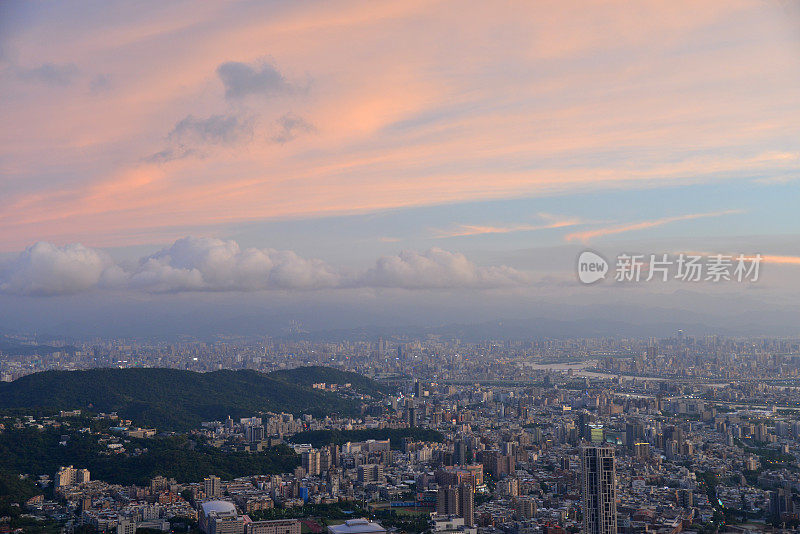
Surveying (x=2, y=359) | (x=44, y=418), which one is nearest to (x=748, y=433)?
(x=44, y=418)

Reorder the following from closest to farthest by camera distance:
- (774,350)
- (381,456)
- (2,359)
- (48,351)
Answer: (381,456)
(774,350)
(2,359)
(48,351)

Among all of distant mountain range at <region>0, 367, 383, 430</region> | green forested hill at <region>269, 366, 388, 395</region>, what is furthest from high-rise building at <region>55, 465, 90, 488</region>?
green forested hill at <region>269, 366, 388, 395</region>

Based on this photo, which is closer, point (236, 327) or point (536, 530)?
point (536, 530)

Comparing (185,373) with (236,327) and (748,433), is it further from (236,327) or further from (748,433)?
(236,327)

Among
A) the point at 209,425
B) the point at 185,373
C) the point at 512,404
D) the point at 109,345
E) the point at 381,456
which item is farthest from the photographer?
the point at 109,345

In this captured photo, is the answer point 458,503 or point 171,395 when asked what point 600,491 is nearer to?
point 458,503
